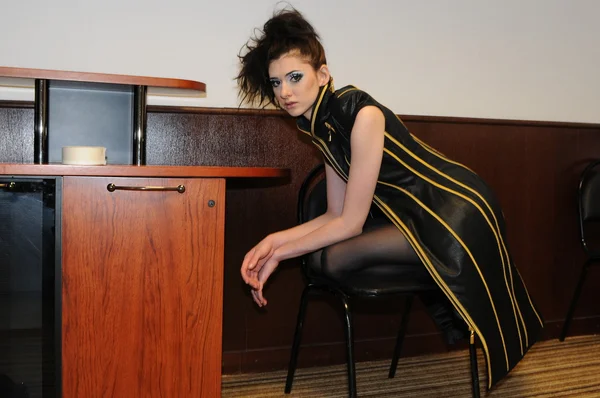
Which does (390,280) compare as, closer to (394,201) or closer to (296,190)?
(394,201)

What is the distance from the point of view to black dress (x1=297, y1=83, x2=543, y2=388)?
1.77 metres

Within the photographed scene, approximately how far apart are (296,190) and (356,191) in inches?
27.3

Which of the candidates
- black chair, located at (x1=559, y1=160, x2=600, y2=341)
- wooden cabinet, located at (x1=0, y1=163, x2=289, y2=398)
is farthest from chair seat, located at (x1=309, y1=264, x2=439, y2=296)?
black chair, located at (x1=559, y1=160, x2=600, y2=341)

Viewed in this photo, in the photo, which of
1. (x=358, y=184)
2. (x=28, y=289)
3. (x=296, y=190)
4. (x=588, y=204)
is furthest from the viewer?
(x=588, y=204)

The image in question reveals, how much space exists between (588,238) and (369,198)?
1.57 m

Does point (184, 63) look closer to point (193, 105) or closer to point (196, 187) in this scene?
point (193, 105)

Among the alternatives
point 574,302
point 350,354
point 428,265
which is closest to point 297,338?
point 350,354

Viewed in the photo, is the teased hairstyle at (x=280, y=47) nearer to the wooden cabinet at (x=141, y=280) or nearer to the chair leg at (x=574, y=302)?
the wooden cabinet at (x=141, y=280)

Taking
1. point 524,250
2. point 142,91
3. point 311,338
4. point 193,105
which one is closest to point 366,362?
point 311,338

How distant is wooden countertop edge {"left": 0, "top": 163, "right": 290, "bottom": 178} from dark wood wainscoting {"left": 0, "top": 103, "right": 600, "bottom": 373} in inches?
26.2

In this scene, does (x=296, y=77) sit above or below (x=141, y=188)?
above

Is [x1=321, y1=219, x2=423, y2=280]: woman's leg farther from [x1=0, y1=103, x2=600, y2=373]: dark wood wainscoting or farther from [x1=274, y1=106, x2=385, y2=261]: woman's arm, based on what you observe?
[x1=0, y1=103, x2=600, y2=373]: dark wood wainscoting

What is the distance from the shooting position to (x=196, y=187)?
5.34 feet

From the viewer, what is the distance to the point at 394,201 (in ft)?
6.27
